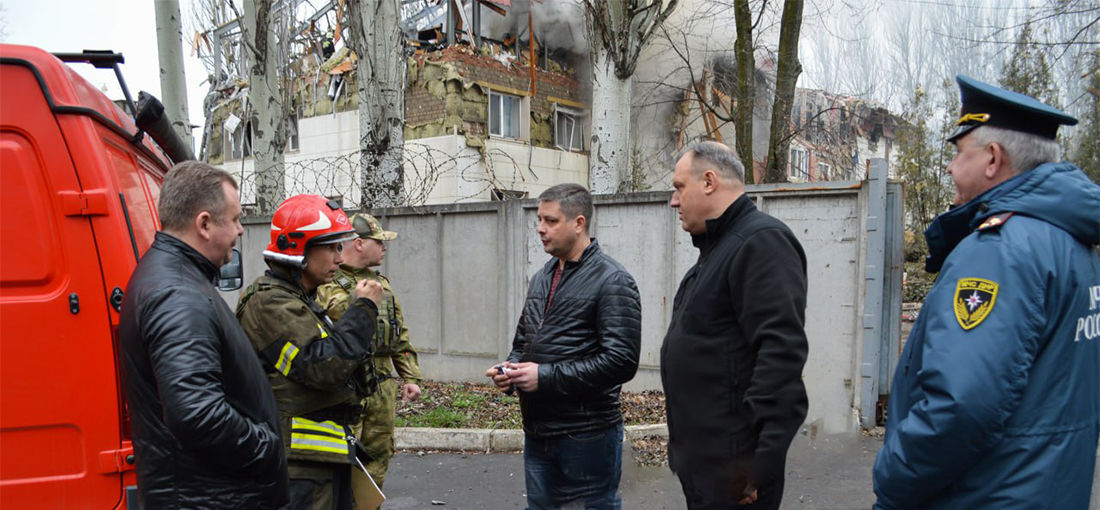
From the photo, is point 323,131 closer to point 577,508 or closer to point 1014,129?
point 577,508

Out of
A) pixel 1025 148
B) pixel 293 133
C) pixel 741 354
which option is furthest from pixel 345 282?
pixel 293 133

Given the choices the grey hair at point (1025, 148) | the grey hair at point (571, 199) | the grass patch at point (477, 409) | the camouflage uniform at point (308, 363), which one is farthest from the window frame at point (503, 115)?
the grey hair at point (1025, 148)

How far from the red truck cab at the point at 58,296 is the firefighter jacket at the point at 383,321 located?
4.63 feet

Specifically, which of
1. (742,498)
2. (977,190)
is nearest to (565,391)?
(742,498)

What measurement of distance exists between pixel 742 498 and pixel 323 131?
18462mm

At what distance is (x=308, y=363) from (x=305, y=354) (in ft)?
0.12

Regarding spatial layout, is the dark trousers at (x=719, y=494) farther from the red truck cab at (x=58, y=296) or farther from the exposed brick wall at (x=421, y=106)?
the exposed brick wall at (x=421, y=106)

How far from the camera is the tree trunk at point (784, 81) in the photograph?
420 inches

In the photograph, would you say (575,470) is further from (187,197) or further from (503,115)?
(503,115)

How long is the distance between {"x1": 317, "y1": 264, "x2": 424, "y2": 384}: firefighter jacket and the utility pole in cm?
A: 479

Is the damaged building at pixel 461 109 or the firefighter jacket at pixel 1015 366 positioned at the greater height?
the damaged building at pixel 461 109

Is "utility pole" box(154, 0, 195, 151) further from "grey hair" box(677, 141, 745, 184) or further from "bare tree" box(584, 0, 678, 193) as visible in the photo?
"grey hair" box(677, 141, 745, 184)

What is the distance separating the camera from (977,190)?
202 centimetres

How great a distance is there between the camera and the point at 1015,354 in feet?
5.73
